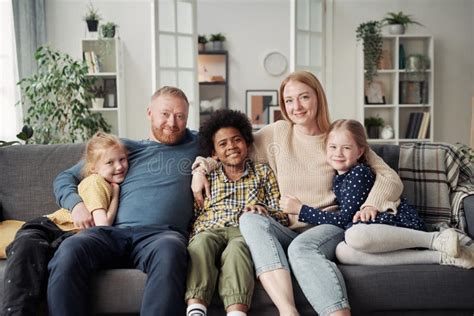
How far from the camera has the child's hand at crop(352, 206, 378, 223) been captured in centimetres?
222

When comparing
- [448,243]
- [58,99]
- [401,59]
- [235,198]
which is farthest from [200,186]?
[401,59]

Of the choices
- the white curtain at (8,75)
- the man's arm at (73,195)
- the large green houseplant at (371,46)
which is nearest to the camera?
the man's arm at (73,195)

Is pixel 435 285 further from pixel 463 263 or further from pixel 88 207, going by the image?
pixel 88 207

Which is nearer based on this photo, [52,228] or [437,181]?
[52,228]

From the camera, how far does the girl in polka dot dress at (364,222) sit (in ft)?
6.80

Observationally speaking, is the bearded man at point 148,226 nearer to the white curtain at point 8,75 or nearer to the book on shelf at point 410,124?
the white curtain at point 8,75

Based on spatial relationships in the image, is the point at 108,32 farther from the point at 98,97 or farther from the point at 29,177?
the point at 29,177

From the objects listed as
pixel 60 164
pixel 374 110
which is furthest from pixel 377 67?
pixel 60 164

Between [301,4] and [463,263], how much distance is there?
11.9ft

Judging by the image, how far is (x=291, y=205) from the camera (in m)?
2.36

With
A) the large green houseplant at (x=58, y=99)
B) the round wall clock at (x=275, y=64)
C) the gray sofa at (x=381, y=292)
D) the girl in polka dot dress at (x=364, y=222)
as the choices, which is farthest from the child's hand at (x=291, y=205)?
the round wall clock at (x=275, y=64)

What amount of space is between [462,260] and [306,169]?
722mm

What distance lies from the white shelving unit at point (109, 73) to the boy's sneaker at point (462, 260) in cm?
414

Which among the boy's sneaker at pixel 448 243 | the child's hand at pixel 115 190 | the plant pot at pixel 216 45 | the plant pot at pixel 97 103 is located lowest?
the boy's sneaker at pixel 448 243
